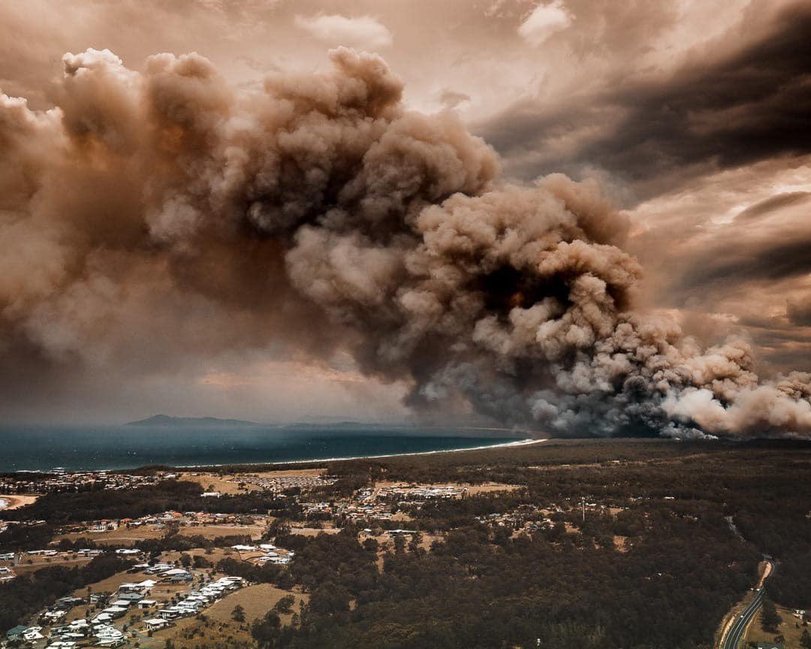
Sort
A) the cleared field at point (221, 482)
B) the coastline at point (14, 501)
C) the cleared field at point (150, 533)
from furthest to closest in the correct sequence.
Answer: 1. the cleared field at point (221, 482)
2. the coastline at point (14, 501)
3. the cleared field at point (150, 533)

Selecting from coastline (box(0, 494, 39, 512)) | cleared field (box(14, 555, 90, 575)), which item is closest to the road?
cleared field (box(14, 555, 90, 575))

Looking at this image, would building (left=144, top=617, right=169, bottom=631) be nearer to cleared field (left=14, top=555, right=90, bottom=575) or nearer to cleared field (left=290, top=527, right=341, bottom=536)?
cleared field (left=14, top=555, right=90, bottom=575)

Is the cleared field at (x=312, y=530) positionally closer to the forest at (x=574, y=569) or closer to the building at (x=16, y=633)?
the forest at (x=574, y=569)

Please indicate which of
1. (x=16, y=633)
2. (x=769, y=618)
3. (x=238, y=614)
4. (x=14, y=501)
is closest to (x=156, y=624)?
(x=238, y=614)

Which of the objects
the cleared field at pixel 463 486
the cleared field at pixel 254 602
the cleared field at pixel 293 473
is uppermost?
the cleared field at pixel 293 473

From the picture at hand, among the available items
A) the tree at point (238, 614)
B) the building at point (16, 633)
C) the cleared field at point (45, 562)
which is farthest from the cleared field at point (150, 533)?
the building at point (16, 633)

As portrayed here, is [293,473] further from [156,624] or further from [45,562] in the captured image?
[156,624]
